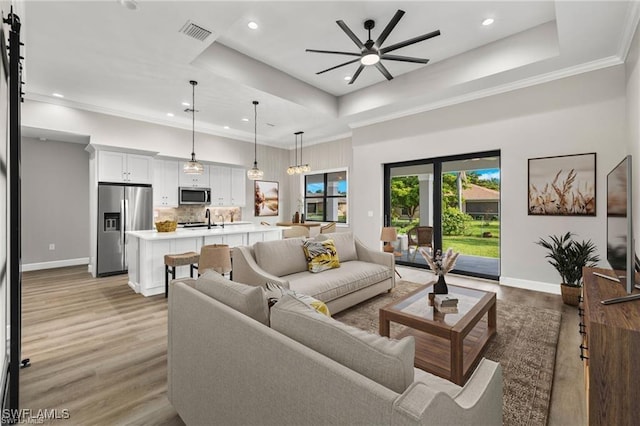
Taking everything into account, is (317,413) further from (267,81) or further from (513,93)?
(513,93)

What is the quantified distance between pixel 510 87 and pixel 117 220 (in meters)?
7.13

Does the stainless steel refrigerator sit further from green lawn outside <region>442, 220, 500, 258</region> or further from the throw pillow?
green lawn outside <region>442, 220, 500, 258</region>

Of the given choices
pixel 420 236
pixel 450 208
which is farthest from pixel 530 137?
pixel 420 236

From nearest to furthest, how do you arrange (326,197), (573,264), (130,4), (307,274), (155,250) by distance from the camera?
(130,4), (307,274), (573,264), (155,250), (326,197)

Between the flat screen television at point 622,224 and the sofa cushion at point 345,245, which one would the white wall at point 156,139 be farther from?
the flat screen television at point 622,224

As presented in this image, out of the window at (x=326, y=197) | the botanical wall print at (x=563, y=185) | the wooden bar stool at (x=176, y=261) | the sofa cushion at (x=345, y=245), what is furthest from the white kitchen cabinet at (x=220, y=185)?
the botanical wall print at (x=563, y=185)

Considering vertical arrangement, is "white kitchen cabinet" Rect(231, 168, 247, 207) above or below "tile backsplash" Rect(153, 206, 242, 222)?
above

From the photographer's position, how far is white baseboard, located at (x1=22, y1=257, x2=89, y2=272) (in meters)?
5.61

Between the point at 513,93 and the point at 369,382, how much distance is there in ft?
17.1

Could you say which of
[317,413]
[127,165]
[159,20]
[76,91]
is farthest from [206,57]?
[317,413]

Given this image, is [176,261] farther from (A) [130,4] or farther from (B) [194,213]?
(B) [194,213]

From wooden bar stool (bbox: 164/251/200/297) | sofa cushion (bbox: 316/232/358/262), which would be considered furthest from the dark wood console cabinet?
wooden bar stool (bbox: 164/251/200/297)

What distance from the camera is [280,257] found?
3352 millimetres

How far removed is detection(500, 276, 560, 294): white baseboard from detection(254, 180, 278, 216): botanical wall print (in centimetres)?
589
